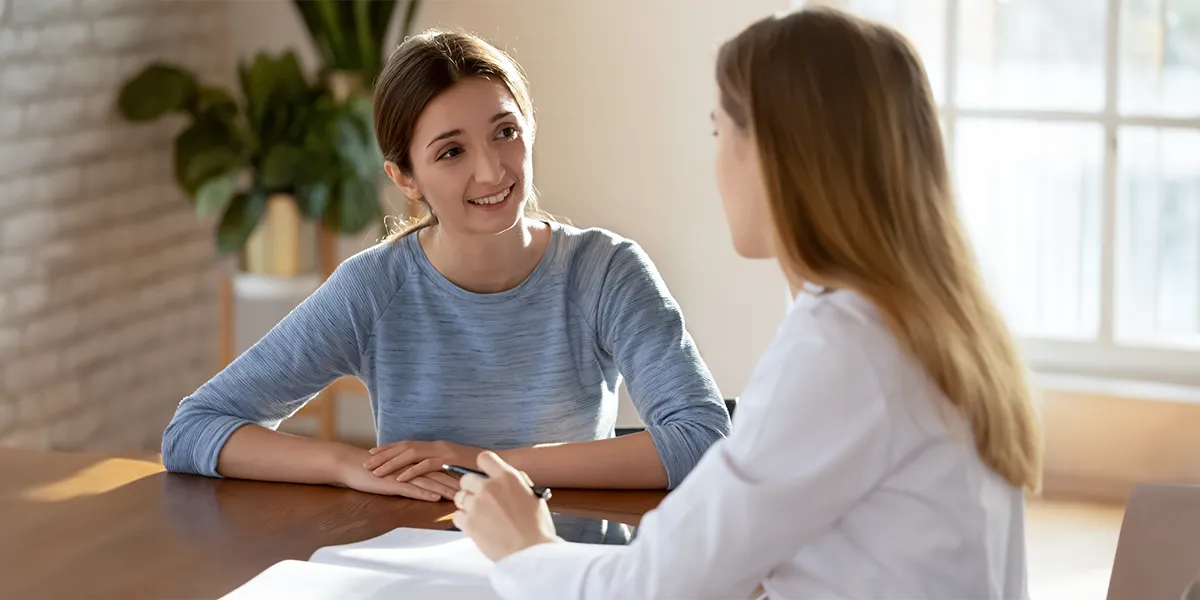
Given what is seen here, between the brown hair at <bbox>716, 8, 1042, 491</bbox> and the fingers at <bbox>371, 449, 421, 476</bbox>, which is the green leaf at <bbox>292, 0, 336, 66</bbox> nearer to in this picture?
the fingers at <bbox>371, 449, 421, 476</bbox>

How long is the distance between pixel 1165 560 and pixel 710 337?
2.55m

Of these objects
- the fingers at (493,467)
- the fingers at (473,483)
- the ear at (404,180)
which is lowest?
the fingers at (473,483)

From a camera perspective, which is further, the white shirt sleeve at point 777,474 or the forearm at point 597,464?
the forearm at point 597,464

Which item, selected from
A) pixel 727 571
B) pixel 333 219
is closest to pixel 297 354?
pixel 727 571

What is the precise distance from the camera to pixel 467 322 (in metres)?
1.94

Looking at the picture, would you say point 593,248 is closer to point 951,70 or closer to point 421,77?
point 421,77

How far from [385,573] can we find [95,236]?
8.75ft

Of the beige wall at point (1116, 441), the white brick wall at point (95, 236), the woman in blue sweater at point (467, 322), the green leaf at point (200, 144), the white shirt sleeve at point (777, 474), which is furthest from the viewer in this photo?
the green leaf at point (200, 144)

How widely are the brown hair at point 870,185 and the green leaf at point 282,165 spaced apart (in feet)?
8.71

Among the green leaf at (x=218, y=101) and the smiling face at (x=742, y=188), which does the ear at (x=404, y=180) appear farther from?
the green leaf at (x=218, y=101)

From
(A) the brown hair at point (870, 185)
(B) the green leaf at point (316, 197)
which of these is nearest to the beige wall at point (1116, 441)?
(B) the green leaf at point (316, 197)

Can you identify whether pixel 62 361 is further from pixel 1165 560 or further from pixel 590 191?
pixel 1165 560

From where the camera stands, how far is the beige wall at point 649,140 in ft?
12.3

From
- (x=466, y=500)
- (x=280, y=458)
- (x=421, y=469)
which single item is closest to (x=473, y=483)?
(x=466, y=500)
